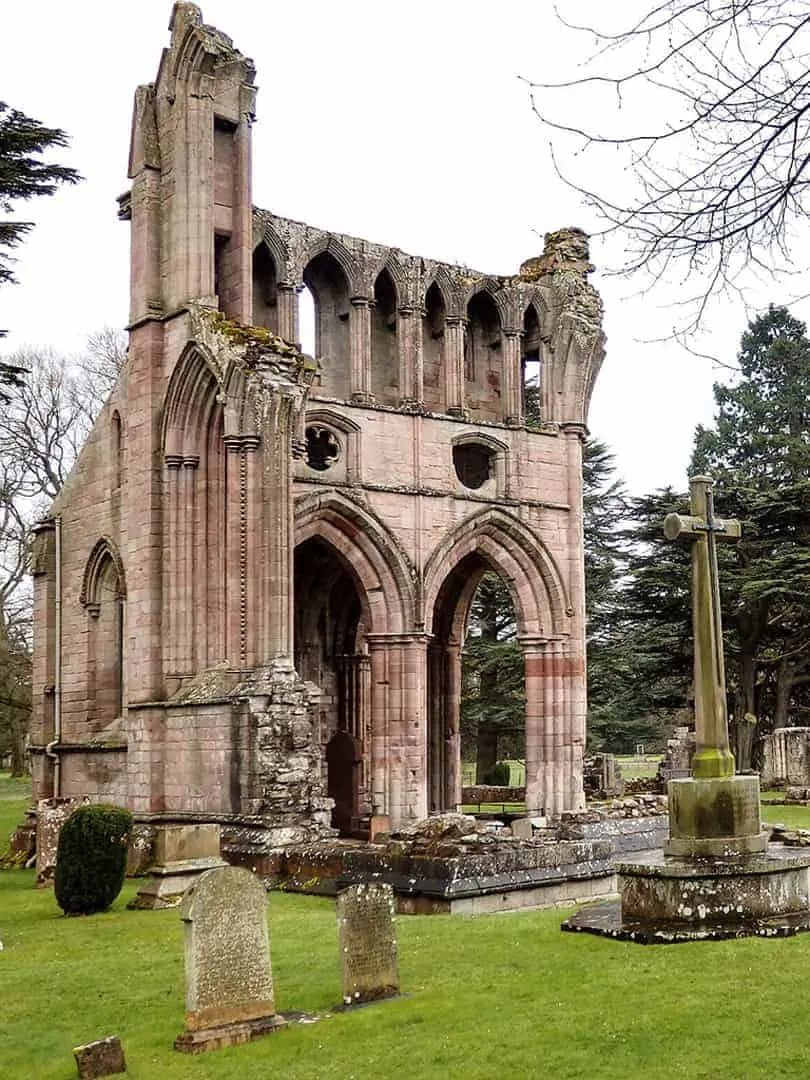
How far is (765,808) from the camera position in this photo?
2933 cm

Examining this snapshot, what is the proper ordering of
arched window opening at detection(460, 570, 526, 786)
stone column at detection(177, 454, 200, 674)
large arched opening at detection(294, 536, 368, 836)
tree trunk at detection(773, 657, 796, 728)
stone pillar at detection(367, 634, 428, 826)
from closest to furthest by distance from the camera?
stone column at detection(177, 454, 200, 674) → stone pillar at detection(367, 634, 428, 826) → large arched opening at detection(294, 536, 368, 836) → tree trunk at detection(773, 657, 796, 728) → arched window opening at detection(460, 570, 526, 786)

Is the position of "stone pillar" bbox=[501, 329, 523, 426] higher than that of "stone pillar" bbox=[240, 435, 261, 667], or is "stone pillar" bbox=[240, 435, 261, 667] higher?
"stone pillar" bbox=[501, 329, 523, 426]

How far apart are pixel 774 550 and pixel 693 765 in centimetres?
2974

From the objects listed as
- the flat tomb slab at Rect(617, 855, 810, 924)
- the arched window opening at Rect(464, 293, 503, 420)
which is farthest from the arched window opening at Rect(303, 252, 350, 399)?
the flat tomb slab at Rect(617, 855, 810, 924)

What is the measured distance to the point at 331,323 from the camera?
87.8ft

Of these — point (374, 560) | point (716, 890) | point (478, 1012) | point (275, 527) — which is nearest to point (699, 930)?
point (716, 890)

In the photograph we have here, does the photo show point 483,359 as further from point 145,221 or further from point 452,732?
point 145,221

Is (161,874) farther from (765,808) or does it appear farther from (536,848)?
(765,808)

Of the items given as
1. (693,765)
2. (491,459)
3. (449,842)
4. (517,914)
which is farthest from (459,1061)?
(491,459)

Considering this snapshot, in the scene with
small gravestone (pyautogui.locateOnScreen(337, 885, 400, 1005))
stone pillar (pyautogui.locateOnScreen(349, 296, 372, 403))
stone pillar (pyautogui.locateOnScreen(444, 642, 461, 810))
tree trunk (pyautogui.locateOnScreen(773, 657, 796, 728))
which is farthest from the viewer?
tree trunk (pyautogui.locateOnScreen(773, 657, 796, 728))

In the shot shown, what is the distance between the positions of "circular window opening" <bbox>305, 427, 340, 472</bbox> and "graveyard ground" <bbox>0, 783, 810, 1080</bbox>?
42.0 feet

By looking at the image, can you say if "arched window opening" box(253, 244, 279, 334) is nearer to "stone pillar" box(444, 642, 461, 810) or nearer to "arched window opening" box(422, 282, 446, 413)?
"arched window opening" box(422, 282, 446, 413)

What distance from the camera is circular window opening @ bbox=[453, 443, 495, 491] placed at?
28141mm

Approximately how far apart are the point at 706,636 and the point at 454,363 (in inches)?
613
